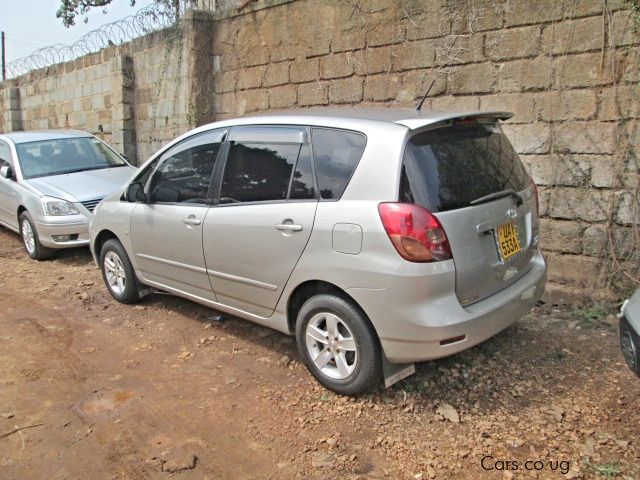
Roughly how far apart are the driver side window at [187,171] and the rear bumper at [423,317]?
1.72m

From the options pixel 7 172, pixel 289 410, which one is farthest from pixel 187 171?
pixel 7 172

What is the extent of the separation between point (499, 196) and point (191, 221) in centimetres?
227

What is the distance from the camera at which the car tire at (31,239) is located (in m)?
7.11

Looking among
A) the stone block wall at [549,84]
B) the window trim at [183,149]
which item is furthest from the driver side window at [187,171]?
the stone block wall at [549,84]

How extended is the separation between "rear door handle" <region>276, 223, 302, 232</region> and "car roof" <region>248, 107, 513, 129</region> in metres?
0.71

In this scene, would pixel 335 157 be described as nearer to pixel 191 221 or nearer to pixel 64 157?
pixel 191 221

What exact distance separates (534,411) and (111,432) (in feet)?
8.28

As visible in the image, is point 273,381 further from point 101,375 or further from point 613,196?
point 613,196

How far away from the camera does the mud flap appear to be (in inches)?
128

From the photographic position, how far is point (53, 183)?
7.24 metres

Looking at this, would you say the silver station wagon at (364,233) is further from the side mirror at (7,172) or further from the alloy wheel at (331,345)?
the side mirror at (7,172)

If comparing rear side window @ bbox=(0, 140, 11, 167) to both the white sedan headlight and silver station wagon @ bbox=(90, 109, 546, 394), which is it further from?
silver station wagon @ bbox=(90, 109, 546, 394)

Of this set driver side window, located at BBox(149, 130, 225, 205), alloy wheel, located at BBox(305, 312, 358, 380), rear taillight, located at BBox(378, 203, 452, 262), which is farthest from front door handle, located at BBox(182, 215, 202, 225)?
rear taillight, located at BBox(378, 203, 452, 262)

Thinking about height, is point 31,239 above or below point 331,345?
below
